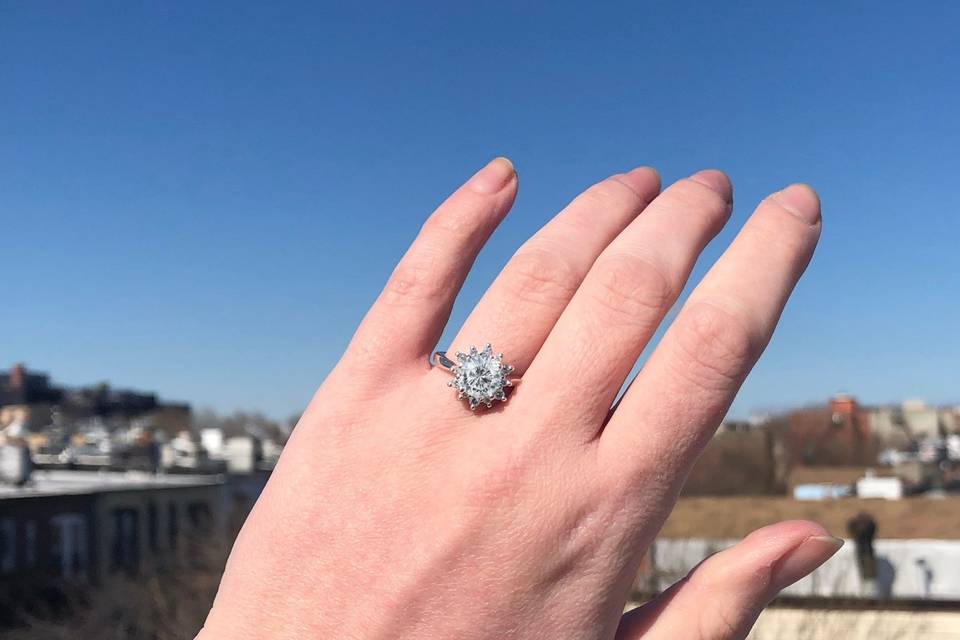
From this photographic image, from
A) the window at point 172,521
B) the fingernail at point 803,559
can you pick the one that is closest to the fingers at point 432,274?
the fingernail at point 803,559

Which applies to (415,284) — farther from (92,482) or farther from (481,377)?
(92,482)

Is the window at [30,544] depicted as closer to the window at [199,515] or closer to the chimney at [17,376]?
the window at [199,515]

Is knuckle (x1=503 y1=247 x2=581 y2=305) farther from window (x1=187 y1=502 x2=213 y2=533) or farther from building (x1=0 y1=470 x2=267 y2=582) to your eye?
window (x1=187 y1=502 x2=213 y2=533)

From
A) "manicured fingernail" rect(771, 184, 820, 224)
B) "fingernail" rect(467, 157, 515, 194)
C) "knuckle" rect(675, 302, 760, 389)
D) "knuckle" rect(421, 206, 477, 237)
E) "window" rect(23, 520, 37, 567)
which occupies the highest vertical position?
"fingernail" rect(467, 157, 515, 194)

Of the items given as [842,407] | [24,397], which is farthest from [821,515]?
[24,397]

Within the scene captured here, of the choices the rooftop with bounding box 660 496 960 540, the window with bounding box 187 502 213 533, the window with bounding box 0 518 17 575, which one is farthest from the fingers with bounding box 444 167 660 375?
the window with bounding box 187 502 213 533

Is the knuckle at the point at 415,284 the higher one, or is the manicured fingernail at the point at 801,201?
the manicured fingernail at the point at 801,201

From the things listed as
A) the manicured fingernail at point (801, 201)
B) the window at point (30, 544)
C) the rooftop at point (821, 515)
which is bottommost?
the window at point (30, 544)
